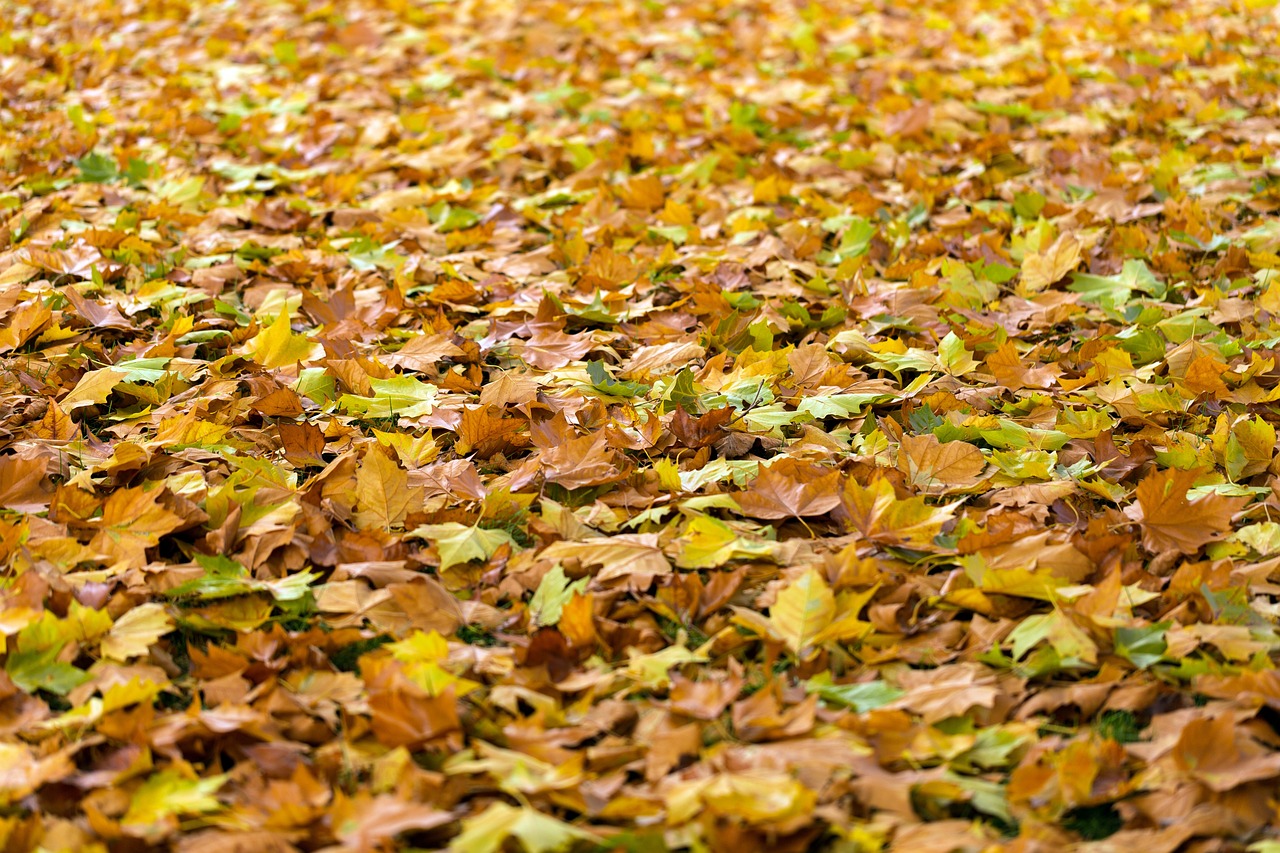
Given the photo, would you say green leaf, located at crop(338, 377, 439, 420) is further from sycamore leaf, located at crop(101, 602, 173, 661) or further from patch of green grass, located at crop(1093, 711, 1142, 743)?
patch of green grass, located at crop(1093, 711, 1142, 743)

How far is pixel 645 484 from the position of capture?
2.06 meters

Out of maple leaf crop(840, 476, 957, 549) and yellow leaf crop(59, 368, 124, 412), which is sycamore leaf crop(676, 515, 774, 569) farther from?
yellow leaf crop(59, 368, 124, 412)

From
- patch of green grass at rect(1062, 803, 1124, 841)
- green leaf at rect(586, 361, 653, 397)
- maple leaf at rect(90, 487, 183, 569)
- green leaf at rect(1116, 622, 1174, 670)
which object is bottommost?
patch of green grass at rect(1062, 803, 1124, 841)

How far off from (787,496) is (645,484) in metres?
0.26

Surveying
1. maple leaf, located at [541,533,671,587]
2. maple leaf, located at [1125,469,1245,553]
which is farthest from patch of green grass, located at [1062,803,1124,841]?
maple leaf, located at [541,533,671,587]

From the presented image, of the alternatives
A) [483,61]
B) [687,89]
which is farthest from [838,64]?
[483,61]

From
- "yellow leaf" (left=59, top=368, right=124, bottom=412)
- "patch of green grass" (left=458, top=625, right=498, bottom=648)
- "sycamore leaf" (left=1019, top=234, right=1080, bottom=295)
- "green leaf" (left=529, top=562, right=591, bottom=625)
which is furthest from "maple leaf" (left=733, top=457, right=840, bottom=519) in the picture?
"yellow leaf" (left=59, top=368, right=124, bottom=412)

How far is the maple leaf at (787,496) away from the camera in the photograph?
76.7 inches

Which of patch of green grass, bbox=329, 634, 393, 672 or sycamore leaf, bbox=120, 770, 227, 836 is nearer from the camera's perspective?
sycamore leaf, bbox=120, 770, 227, 836

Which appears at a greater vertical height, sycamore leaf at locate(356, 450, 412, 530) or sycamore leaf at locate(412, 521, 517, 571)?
sycamore leaf at locate(356, 450, 412, 530)

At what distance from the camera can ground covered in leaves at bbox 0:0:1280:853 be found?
4.76ft

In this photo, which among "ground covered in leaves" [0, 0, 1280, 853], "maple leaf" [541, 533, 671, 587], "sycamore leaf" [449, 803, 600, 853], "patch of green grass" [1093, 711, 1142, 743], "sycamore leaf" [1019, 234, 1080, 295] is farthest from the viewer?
"sycamore leaf" [1019, 234, 1080, 295]

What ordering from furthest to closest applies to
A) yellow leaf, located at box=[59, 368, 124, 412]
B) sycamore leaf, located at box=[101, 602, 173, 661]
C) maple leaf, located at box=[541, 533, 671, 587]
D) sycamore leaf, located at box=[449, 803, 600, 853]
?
yellow leaf, located at box=[59, 368, 124, 412] → maple leaf, located at box=[541, 533, 671, 587] → sycamore leaf, located at box=[101, 602, 173, 661] → sycamore leaf, located at box=[449, 803, 600, 853]

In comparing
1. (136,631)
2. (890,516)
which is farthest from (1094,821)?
(136,631)
